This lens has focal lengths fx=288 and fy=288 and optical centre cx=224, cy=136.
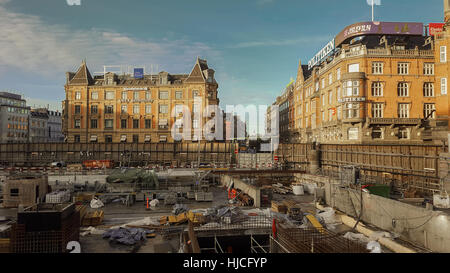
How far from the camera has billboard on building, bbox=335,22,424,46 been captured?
48.2 metres

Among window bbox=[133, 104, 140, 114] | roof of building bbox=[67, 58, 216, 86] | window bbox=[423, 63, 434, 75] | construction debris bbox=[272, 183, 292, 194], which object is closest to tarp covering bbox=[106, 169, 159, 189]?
construction debris bbox=[272, 183, 292, 194]

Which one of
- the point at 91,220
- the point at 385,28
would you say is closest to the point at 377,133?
the point at 385,28

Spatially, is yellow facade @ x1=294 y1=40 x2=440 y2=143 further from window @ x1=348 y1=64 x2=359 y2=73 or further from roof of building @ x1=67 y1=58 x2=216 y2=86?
roof of building @ x1=67 y1=58 x2=216 y2=86

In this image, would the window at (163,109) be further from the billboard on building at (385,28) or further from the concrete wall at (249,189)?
the billboard on building at (385,28)

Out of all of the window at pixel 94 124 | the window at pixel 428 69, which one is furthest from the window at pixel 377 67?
the window at pixel 94 124

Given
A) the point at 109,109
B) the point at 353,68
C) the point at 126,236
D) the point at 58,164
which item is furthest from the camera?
the point at 109,109

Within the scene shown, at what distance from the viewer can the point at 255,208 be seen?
2353cm

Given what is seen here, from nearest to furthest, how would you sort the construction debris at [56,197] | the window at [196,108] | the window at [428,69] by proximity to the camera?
the construction debris at [56,197]
the window at [428,69]
the window at [196,108]

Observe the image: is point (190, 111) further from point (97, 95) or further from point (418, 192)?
point (418, 192)

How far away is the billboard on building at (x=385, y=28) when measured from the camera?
48.2m

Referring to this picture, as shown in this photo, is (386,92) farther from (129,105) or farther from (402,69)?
(129,105)

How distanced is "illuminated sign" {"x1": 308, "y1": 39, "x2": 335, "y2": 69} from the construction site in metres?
26.5

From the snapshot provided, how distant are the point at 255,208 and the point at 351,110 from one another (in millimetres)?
32782

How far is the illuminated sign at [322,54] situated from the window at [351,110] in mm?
14684
